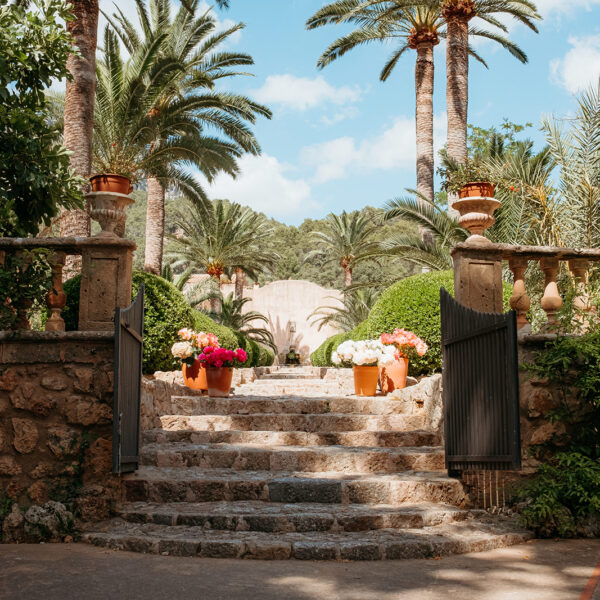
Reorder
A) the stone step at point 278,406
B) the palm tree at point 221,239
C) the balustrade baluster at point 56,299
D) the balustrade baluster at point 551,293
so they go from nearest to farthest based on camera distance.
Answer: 1. the balustrade baluster at point 56,299
2. the balustrade baluster at point 551,293
3. the stone step at point 278,406
4. the palm tree at point 221,239

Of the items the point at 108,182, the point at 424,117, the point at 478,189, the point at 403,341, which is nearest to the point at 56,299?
the point at 108,182

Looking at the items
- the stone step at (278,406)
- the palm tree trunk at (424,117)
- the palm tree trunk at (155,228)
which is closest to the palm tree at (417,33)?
the palm tree trunk at (424,117)

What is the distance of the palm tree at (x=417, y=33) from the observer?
16.5 metres

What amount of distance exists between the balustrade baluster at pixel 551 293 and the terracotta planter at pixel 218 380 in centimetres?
396

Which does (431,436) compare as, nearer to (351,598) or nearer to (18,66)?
(351,598)

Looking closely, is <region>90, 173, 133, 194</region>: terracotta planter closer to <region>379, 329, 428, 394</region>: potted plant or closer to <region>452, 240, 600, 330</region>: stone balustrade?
<region>452, 240, 600, 330</region>: stone balustrade

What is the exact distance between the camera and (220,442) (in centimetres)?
594

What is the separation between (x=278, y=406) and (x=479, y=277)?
9.07 ft

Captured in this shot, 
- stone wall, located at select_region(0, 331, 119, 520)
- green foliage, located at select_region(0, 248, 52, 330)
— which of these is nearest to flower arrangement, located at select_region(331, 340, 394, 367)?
stone wall, located at select_region(0, 331, 119, 520)

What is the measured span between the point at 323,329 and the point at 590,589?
29.5 meters

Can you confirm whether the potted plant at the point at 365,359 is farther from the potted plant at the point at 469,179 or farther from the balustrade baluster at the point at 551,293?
the balustrade baluster at the point at 551,293

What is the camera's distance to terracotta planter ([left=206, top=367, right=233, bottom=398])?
7750mm

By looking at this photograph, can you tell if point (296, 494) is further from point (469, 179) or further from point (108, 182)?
point (469, 179)

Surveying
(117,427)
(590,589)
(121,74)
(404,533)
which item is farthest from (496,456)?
(121,74)
